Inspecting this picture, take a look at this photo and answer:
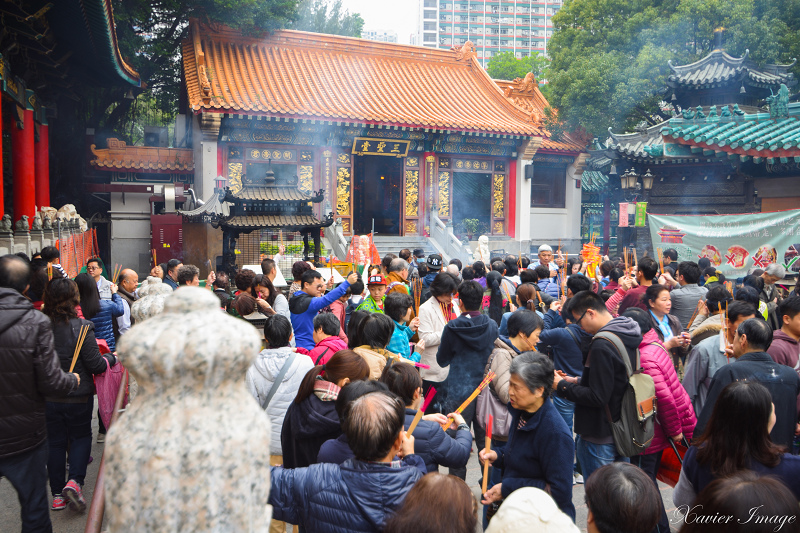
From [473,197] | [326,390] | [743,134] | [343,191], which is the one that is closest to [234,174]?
[343,191]

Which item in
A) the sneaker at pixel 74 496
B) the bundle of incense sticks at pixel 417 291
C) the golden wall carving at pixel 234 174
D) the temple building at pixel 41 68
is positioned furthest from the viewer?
the golden wall carving at pixel 234 174

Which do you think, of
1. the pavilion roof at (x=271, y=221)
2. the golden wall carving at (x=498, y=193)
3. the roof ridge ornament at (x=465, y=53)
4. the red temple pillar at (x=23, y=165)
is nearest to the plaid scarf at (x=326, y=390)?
the pavilion roof at (x=271, y=221)

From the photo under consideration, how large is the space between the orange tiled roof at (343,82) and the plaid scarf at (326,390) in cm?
1311

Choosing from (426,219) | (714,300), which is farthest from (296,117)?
(714,300)

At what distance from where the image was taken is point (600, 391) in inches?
121

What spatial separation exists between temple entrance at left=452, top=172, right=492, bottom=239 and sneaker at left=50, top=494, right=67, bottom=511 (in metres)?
15.8

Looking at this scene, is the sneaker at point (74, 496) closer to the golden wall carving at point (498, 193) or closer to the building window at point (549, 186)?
the golden wall carving at point (498, 193)

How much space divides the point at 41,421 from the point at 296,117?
42.6ft

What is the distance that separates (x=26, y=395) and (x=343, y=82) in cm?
1608

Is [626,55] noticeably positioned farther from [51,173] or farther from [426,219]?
[51,173]

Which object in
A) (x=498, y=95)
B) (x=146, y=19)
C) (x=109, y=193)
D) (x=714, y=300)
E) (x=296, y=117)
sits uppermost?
(x=146, y=19)

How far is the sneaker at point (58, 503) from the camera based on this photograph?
4.02 m

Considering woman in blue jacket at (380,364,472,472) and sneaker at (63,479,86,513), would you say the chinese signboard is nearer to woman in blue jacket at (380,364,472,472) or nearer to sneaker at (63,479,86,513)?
sneaker at (63,479,86,513)

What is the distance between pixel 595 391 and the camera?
10.1ft
